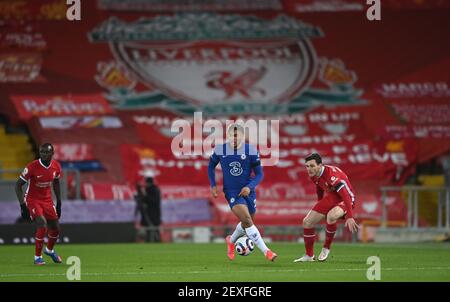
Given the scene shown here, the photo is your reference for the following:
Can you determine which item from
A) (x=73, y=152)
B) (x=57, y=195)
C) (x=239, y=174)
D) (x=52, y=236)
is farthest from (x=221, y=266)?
(x=73, y=152)

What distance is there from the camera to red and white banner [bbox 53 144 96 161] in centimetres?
3362

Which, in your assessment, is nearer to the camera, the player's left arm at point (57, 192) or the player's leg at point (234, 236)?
the player's leg at point (234, 236)

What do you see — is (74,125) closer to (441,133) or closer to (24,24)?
(24,24)

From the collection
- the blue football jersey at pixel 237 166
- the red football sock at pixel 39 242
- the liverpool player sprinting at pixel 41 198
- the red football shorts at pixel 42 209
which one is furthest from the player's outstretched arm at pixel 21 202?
the blue football jersey at pixel 237 166

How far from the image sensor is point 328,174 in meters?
17.3

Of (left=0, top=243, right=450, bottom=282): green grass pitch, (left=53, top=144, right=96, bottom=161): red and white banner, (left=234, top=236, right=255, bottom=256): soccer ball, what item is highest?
(left=53, top=144, right=96, bottom=161): red and white banner

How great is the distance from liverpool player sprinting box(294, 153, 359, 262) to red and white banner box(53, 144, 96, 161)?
16.9m

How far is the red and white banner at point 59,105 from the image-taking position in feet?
117

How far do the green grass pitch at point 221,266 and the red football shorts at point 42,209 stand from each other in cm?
75

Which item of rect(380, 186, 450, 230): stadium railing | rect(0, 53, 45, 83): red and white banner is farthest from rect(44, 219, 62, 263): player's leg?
rect(0, 53, 45, 83): red and white banner

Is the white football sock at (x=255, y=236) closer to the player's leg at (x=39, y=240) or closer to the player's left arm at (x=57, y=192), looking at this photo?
the player's left arm at (x=57, y=192)

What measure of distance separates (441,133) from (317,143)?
3.85 meters

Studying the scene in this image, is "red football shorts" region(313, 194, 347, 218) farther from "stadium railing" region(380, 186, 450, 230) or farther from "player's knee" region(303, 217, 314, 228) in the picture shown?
"stadium railing" region(380, 186, 450, 230)

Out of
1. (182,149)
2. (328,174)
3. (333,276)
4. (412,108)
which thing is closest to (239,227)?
(328,174)
